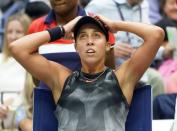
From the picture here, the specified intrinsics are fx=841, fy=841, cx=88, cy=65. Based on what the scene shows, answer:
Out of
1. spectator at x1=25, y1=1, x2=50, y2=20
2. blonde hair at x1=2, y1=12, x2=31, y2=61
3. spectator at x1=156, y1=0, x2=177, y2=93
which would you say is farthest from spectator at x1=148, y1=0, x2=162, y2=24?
blonde hair at x1=2, y1=12, x2=31, y2=61

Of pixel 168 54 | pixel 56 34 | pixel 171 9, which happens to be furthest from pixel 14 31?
pixel 56 34

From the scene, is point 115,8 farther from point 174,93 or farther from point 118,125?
point 118,125

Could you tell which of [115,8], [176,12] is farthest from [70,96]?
[176,12]

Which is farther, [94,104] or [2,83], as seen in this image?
[2,83]

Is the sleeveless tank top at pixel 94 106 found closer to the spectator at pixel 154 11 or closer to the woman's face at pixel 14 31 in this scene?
the woman's face at pixel 14 31

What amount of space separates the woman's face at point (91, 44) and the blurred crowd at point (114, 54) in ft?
3.19

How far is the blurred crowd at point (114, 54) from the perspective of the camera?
7027mm

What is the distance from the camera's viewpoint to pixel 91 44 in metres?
5.43

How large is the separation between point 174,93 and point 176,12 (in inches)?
71.2

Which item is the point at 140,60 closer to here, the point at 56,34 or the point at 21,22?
the point at 56,34

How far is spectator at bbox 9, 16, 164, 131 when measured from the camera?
538 cm

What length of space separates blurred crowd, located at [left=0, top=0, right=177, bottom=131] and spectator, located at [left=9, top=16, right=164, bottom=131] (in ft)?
3.16

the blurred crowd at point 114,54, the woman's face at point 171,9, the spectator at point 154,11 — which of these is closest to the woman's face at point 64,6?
the blurred crowd at point 114,54

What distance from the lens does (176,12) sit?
8.88 m
